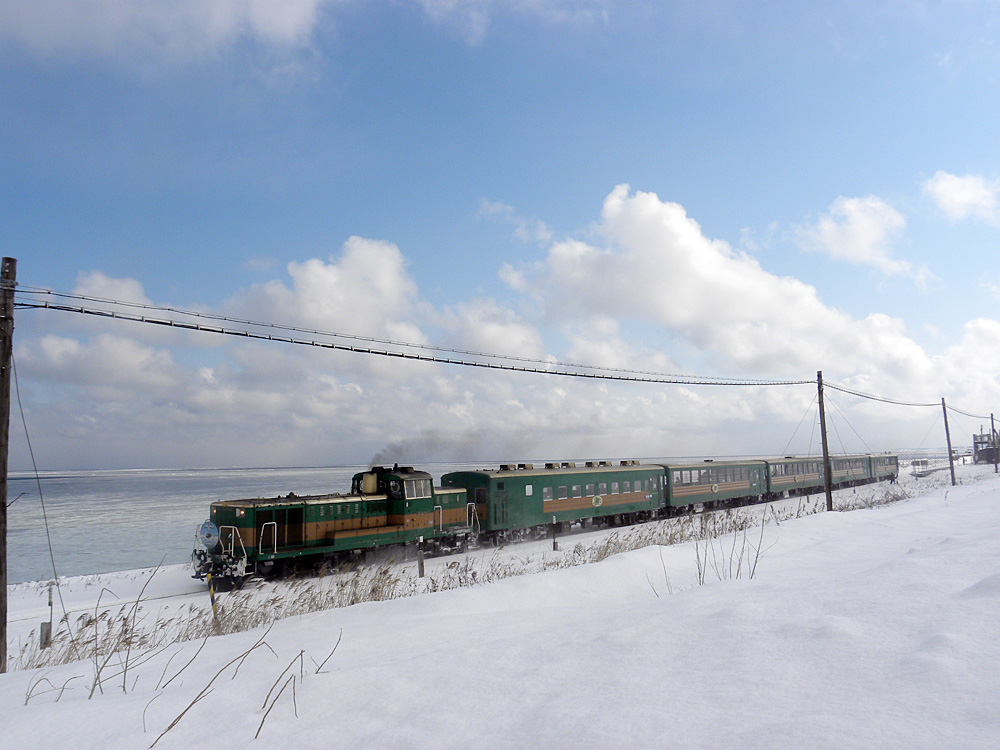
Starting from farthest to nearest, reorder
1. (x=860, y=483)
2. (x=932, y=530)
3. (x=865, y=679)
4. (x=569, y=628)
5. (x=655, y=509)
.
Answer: (x=860, y=483) → (x=655, y=509) → (x=932, y=530) → (x=569, y=628) → (x=865, y=679)

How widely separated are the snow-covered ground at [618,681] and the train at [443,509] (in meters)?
13.0

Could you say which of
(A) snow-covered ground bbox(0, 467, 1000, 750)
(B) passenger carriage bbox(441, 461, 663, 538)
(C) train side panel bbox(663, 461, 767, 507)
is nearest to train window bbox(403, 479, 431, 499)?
(B) passenger carriage bbox(441, 461, 663, 538)

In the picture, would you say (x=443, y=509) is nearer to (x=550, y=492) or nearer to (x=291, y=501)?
(x=550, y=492)

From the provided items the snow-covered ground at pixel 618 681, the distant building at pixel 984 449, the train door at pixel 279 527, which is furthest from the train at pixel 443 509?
the distant building at pixel 984 449

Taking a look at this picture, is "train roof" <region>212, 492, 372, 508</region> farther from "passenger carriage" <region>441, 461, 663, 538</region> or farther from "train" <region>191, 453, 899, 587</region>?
"passenger carriage" <region>441, 461, 663, 538</region>

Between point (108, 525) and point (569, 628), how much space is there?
48.8 m

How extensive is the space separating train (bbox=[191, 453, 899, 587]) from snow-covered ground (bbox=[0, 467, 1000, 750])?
42.8ft

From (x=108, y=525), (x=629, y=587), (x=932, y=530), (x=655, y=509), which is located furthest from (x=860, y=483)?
(x=108, y=525)

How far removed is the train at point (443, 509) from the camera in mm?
17203

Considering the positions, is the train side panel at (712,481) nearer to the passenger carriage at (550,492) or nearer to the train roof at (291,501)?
the passenger carriage at (550,492)

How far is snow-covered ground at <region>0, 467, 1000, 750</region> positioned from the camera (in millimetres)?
2295

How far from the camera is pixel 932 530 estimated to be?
1042 cm

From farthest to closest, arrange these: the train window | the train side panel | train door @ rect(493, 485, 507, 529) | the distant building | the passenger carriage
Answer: the distant building
the train side panel
the passenger carriage
train door @ rect(493, 485, 507, 529)
the train window

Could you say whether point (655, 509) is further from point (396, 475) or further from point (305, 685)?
point (305, 685)
